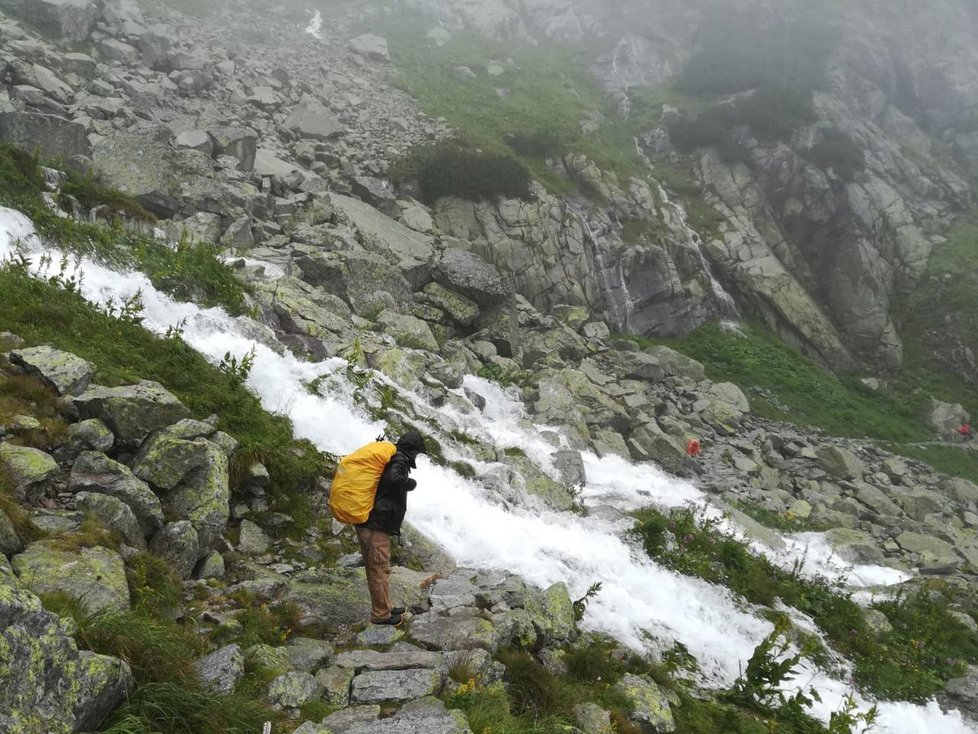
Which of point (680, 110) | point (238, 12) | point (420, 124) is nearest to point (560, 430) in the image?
point (420, 124)

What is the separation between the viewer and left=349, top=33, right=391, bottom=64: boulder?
43812mm

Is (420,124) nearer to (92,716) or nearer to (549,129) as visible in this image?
(549,129)

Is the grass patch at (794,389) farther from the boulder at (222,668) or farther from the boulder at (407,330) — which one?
the boulder at (222,668)

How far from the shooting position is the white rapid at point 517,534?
383 inches

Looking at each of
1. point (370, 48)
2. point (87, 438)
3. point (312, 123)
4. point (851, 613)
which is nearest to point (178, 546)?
point (87, 438)

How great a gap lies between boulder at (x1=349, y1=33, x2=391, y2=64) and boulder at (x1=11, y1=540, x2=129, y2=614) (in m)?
45.6

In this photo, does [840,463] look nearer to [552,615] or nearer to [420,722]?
[552,615]

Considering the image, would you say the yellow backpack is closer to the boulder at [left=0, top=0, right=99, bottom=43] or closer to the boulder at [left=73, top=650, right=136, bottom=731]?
the boulder at [left=73, top=650, right=136, bottom=731]

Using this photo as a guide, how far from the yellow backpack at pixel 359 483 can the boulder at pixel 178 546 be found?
5.34ft

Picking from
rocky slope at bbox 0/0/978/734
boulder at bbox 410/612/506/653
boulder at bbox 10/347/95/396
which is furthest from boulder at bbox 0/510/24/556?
boulder at bbox 410/612/506/653

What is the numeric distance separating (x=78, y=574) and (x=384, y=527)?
2808 millimetres

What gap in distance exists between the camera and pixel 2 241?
11.4 meters

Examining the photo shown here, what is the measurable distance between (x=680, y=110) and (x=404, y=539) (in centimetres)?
4800

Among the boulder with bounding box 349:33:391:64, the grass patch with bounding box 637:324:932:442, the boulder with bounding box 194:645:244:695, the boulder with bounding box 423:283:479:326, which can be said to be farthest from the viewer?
the boulder with bounding box 349:33:391:64
